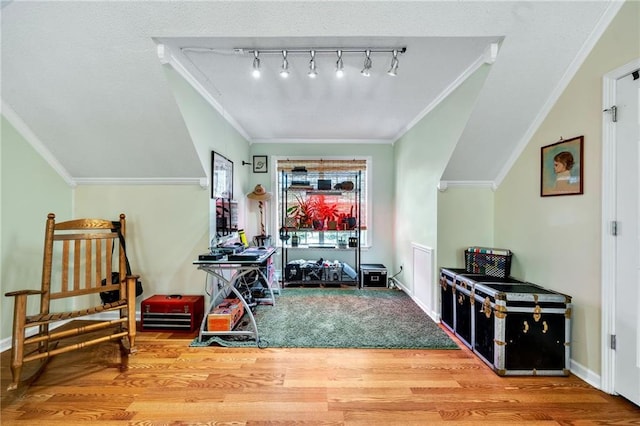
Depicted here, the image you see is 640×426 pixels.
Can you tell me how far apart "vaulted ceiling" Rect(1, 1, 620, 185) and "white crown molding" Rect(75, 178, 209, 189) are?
5 cm

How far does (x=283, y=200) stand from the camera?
4.27 m

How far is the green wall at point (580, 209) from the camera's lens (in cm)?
163

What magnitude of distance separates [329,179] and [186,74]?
255cm

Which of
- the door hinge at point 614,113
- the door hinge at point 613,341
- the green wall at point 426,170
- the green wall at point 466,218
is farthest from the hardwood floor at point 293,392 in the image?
the door hinge at point 614,113

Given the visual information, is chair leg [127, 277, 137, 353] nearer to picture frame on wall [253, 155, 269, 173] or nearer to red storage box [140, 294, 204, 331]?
red storage box [140, 294, 204, 331]

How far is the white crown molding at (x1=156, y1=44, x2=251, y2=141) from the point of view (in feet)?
6.22

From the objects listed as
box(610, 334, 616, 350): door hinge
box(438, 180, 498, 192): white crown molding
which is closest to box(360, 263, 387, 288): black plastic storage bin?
box(438, 180, 498, 192): white crown molding

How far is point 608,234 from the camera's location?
1.64 metres

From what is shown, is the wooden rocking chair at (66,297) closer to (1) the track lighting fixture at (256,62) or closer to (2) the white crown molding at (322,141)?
(1) the track lighting fixture at (256,62)

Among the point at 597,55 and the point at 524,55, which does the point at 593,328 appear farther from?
the point at 524,55

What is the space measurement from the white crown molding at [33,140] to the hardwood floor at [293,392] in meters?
1.60

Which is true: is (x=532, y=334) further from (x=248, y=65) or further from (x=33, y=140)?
(x=33, y=140)

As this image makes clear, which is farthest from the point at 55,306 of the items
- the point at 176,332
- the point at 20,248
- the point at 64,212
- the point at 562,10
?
the point at 562,10

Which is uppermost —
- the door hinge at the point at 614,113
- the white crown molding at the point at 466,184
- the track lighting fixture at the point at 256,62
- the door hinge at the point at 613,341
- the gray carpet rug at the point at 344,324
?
the track lighting fixture at the point at 256,62
